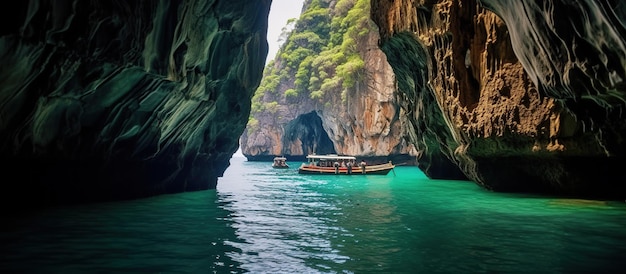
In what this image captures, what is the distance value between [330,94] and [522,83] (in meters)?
37.9

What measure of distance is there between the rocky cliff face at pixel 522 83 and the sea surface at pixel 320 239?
2010 mm

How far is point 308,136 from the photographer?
226ft

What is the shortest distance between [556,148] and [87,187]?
1398 cm

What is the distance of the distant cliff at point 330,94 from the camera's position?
46656 millimetres

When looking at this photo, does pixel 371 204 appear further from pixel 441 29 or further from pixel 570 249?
pixel 570 249

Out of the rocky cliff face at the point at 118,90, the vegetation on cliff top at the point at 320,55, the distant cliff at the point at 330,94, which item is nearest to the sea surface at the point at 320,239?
the rocky cliff face at the point at 118,90

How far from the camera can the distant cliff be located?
46.7 meters

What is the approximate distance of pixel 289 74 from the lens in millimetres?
62188

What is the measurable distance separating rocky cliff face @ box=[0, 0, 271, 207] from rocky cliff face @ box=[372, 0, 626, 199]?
22.0 ft

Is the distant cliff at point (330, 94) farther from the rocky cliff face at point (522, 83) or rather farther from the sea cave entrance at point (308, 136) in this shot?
the rocky cliff face at point (522, 83)

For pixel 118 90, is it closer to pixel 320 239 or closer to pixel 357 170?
pixel 320 239

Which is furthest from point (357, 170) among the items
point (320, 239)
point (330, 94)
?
point (320, 239)

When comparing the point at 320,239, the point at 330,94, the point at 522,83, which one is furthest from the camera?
the point at 330,94

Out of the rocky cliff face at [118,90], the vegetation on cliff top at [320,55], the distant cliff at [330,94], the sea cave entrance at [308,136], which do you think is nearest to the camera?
the rocky cliff face at [118,90]
